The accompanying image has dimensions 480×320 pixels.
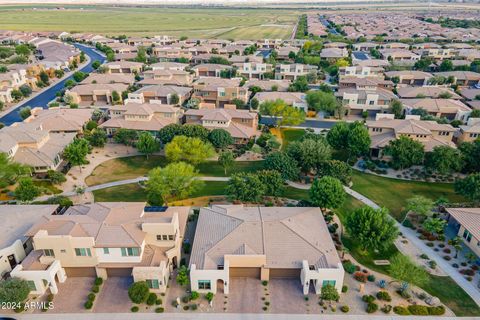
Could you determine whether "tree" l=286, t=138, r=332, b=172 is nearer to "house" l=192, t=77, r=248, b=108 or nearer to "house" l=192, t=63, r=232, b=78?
"house" l=192, t=77, r=248, b=108

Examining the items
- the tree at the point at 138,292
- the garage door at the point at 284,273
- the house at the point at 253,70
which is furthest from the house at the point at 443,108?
the tree at the point at 138,292

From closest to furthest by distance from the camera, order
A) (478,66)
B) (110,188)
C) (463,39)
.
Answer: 1. (110,188)
2. (478,66)
3. (463,39)

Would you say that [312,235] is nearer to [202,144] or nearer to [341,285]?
[341,285]

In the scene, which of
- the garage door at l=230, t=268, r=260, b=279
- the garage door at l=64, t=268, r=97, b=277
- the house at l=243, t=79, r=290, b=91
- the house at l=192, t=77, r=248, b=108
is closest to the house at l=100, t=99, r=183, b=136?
the house at l=192, t=77, r=248, b=108

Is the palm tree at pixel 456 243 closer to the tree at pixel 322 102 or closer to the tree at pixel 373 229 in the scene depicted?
the tree at pixel 373 229

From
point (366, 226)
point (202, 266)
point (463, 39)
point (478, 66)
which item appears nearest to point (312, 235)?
point (366, 226)

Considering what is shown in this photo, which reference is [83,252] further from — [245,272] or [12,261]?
[245,272]

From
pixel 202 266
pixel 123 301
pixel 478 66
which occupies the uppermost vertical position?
pixel 478 66
